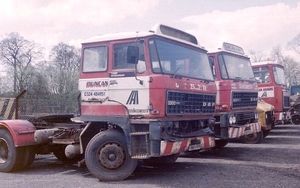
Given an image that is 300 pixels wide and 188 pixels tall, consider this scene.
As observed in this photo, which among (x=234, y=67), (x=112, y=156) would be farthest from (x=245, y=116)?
(x=112, y=156)

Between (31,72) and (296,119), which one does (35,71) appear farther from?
(296,119)

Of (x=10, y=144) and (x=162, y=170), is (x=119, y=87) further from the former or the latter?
(x=10, y=144)

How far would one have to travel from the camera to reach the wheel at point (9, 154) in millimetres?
7758

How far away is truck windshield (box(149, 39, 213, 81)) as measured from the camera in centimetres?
648

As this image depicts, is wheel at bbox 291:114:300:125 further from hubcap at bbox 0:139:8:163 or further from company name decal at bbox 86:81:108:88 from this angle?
hubcap at bbox 0:139:8:163

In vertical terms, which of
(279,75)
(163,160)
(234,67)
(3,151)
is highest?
(279,75)

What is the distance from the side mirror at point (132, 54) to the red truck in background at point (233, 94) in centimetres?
376

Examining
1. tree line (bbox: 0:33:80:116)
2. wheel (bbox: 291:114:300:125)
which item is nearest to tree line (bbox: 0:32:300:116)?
tree line (bbox: 0:33:80:116)

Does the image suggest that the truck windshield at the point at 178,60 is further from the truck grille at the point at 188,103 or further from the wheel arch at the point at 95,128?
the wheel arch at the point at 95,128

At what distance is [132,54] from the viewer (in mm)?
6367

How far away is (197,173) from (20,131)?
3961mm

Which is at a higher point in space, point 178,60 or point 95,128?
point 178,60

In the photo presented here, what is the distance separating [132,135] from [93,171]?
1.07 metres

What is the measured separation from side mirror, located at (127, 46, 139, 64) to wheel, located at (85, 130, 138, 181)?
1412 millimetres
